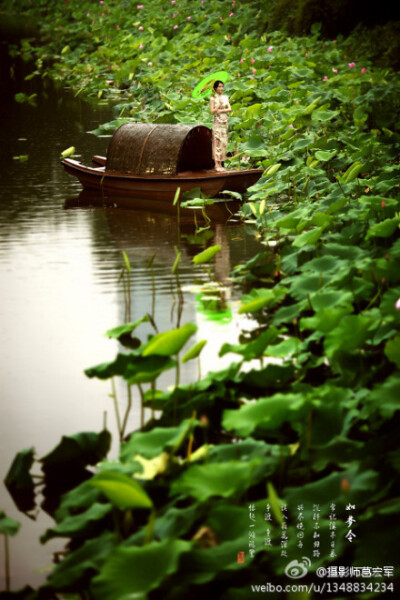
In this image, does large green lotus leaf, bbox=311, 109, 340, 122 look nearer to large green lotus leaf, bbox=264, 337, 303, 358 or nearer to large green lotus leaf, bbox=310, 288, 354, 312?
large green lotus leaf, bbox=310, 288, 354, 312

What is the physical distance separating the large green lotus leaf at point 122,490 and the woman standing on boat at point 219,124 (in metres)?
5.25

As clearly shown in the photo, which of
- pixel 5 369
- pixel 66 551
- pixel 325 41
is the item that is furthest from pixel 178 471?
pixel 325 41

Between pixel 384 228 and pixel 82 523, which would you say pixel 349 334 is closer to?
pixel 82 523

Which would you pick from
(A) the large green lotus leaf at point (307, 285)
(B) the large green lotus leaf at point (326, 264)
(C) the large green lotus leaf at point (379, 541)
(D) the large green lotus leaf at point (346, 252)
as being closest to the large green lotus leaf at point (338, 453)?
(C) the large green lotus leaf at point (379, 541)

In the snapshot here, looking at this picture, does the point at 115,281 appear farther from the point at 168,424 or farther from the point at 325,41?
the point at 325,41

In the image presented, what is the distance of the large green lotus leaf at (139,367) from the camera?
3.00 meters

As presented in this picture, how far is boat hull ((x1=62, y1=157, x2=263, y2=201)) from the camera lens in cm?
718

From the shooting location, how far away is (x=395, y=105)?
313 inches

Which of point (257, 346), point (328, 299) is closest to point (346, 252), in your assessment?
point (328, 299)

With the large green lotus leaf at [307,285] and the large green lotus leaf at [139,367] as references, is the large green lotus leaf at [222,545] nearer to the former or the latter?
the large green lotus leaf at [139,367]

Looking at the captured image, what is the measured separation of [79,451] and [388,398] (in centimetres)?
101

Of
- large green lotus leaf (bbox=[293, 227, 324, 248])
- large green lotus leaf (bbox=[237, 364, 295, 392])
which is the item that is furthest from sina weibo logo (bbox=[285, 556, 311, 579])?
large green lotus leaf (bbox=[293, 227, 324, 248])

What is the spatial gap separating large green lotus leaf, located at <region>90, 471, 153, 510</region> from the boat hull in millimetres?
4979

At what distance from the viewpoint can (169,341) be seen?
295 cm
